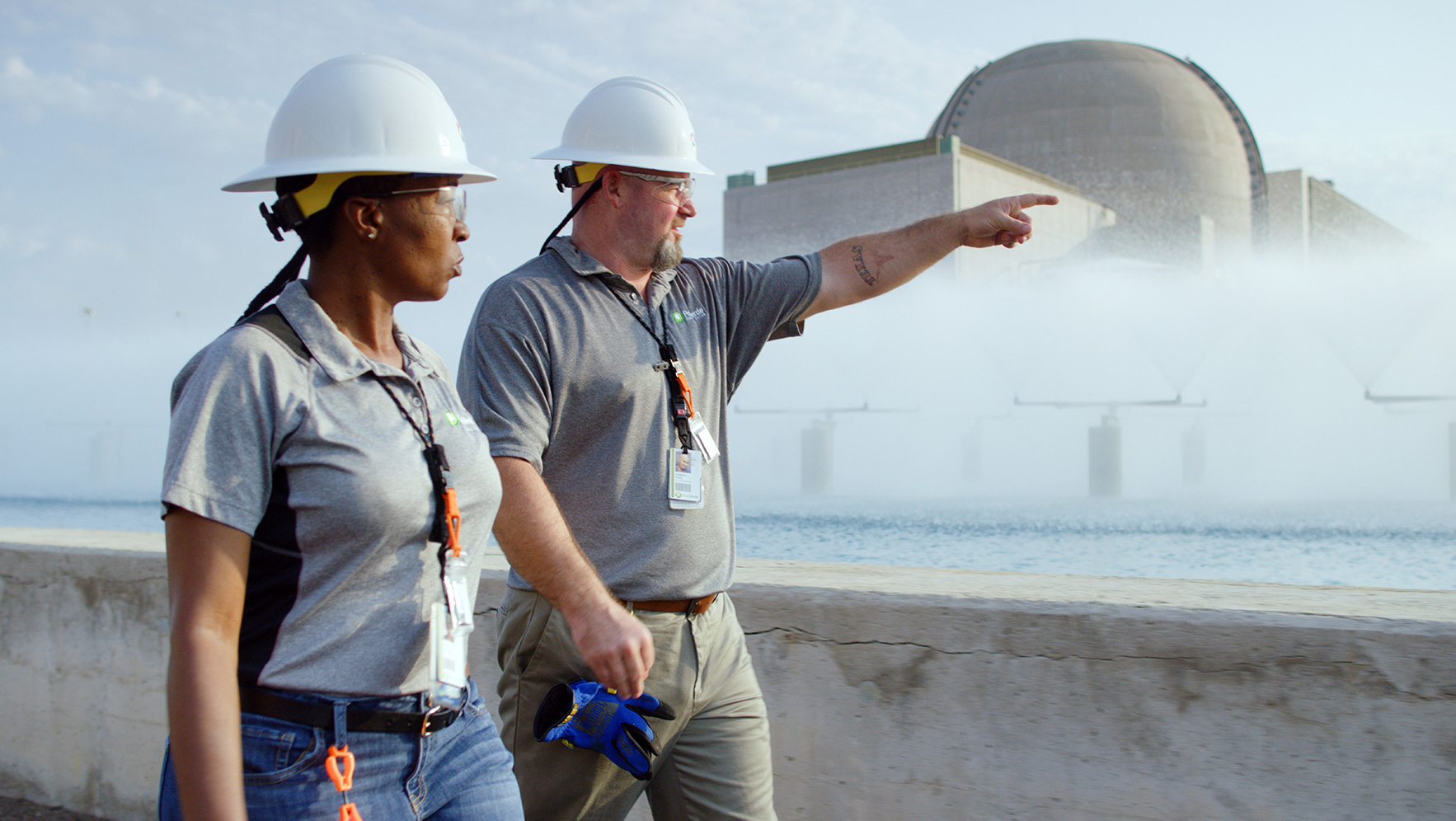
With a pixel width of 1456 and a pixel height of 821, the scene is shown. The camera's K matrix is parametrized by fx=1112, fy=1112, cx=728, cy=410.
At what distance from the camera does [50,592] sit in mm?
4051

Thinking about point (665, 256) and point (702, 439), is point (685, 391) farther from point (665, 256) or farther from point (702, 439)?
point (665, 256)

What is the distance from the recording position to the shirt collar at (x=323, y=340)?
4.87 feet

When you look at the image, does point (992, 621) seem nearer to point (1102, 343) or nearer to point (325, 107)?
point (325, 107)

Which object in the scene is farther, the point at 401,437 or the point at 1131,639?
the point at 1131,639

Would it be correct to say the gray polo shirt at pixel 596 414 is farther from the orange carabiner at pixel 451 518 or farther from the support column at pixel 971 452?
the support column at pixel 971 452

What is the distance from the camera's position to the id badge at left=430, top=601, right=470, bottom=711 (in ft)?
5.03

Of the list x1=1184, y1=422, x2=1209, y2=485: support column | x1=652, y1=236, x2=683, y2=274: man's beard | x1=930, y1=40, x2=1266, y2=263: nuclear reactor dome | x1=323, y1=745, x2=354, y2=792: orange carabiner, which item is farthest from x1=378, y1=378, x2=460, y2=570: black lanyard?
x1=930, y1=40, x2=1266, y2=263: nuclear reactor dome

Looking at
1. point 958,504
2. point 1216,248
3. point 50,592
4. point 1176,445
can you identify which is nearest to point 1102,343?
point 1176,445

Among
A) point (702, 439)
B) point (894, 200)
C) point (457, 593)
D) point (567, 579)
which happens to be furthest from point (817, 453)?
point (457, 593)

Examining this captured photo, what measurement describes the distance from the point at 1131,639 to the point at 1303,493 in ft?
77.6

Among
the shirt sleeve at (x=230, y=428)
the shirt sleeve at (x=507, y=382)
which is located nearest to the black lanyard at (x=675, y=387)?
the shirt sleeve at (x=507, y=382)

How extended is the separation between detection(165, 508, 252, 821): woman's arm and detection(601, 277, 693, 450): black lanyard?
3.74 ft

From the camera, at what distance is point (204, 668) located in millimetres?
1304

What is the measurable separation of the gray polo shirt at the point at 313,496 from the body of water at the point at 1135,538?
→ 598 cm
